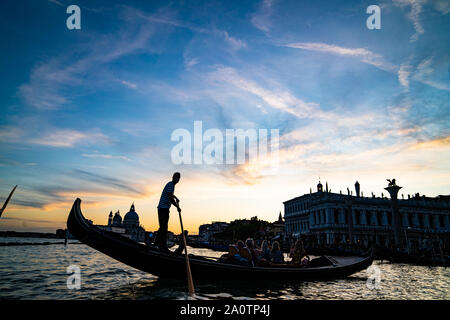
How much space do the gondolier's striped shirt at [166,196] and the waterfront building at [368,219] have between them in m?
48.6

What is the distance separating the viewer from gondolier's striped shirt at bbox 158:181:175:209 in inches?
270

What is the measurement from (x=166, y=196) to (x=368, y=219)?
5848 centimetres

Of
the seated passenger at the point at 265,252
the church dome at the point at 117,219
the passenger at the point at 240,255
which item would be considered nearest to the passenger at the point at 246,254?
the passenger at the point at 240,255

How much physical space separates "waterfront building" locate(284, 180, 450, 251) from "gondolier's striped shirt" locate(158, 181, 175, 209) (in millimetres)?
48550

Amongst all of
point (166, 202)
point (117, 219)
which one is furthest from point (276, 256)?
point (117, 219)

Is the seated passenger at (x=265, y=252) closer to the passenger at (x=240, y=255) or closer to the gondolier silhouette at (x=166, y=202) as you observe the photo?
the passenger at (x=240, y=255)

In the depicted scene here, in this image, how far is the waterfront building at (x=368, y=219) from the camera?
51194 millimetres

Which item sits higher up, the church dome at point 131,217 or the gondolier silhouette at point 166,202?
the gondolier silhouette at point 166,202

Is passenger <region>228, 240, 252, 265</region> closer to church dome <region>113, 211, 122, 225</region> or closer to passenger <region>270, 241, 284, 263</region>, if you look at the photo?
passenger <region>270, 241, 284, 263</region>

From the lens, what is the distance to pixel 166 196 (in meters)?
6.89

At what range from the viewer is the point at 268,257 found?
32.2ft
